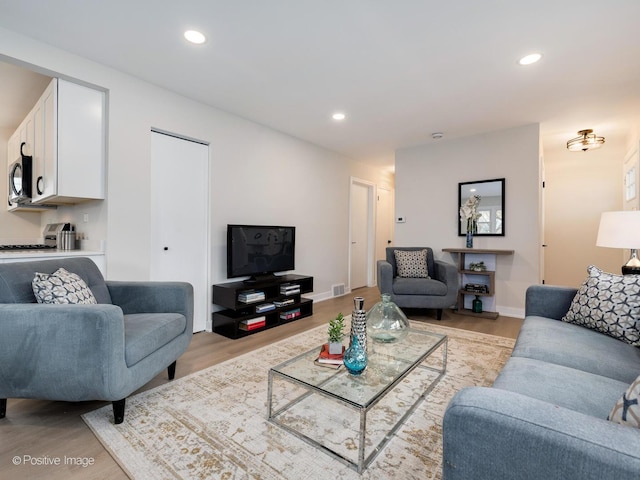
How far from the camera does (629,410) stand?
0.74m

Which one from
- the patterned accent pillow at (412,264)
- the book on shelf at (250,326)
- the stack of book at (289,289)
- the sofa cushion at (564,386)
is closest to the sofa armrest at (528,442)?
the sofa cushion at (564,386)

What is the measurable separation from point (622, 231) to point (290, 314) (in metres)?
3.04

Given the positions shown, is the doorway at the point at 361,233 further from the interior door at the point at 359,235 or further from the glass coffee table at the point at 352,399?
the glass coffee table at the point at 352,399

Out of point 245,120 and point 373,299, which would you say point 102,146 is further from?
point 373,299

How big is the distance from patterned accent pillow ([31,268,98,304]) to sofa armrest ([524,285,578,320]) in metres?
2.91

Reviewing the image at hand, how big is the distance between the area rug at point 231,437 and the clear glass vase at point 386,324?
0.42m

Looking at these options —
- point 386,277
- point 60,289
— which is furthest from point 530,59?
point 60,289

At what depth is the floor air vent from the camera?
5156mm

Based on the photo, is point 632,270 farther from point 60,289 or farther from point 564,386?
point 60,289

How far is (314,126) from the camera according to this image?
3979 mm

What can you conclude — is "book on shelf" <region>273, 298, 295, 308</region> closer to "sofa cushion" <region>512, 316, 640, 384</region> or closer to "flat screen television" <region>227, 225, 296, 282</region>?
"flat screen television" <region>227, 225, 296, 282</region>

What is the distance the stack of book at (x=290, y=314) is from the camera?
11.9 ft

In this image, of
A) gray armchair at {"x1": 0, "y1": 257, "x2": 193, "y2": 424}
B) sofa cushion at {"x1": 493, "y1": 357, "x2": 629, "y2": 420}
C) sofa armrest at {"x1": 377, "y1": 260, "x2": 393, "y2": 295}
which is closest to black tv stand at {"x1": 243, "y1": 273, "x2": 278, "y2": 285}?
sofa armrest at {"x1": 377, "y1": 260, "x2": 393, "y2": 295}

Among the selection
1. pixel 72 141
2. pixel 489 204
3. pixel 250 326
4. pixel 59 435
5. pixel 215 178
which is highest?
pixel 72 141
